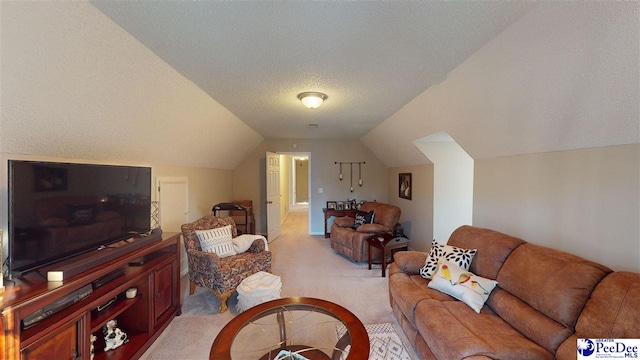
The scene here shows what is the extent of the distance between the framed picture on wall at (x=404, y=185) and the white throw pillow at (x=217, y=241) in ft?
11.6

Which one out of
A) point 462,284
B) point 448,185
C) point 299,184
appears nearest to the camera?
point 462,284

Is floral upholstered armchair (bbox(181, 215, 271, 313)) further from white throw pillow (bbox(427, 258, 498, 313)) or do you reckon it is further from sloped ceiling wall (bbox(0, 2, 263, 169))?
white throw pillow (bbox(427, 258, 498, 313))

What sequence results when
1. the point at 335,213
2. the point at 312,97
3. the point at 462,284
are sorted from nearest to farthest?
1. the point at 462,284
2. the point at 312,97
3. the point at 335,213

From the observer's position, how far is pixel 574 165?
184 cm

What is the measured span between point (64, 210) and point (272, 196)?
3860 mm

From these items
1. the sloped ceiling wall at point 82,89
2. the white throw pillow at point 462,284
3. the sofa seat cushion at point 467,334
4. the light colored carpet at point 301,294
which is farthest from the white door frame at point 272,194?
the sofa seat cushion at point 467,334

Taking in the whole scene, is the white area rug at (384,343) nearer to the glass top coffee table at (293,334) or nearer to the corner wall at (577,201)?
the glass top coffee table at (293,334)

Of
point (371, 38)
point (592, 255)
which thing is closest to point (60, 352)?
point (371, 38)

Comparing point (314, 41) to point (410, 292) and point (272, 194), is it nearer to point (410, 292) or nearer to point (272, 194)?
point (410, 292)

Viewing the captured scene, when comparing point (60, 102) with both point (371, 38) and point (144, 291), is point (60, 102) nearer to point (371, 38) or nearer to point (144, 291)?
point (144, 291)

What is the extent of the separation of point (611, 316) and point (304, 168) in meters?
9.90

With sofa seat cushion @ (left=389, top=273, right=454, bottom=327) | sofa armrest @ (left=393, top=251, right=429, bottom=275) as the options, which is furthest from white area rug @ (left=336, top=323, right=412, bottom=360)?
sofa armrest @ (left=393, top=251, right=429, bottom=275)

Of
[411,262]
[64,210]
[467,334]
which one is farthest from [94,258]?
[411,262]

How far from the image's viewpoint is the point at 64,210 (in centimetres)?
162
